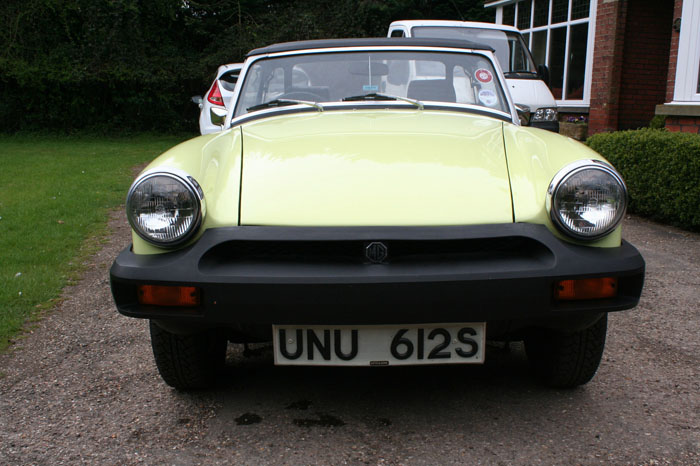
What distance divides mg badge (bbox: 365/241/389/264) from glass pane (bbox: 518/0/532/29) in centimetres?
1370

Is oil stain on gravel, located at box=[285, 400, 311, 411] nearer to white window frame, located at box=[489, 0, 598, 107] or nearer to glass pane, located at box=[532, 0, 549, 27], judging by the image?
white window frame, located at box=[489, 0, 598, 107]

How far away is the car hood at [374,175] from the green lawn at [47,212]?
194 cm

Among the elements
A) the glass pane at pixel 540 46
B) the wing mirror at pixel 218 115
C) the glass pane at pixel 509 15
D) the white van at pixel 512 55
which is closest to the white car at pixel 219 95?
the white van at pixel 512 55

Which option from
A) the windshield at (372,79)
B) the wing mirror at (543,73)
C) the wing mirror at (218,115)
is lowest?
the wing mirror at (543,73)

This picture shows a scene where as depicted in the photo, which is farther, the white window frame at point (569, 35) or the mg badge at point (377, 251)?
the white window frame at point (569, 35)

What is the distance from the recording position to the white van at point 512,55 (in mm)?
8906

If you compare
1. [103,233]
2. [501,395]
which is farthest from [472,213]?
[103,233]

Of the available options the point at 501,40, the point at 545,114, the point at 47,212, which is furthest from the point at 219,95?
the point at 545,114

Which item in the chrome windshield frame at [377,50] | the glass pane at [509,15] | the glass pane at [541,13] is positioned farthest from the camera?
the glass pane at [509,15]

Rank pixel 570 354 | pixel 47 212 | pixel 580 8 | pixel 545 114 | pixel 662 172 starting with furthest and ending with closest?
pixel 580 8 → pixel 545 114 → pixel 47 212 → pixel 662 172 → pixel 570 354

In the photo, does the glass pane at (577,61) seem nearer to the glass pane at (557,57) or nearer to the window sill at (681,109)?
the glass pane at (557,57)

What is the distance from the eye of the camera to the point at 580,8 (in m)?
12.3

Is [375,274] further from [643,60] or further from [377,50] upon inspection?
[643,60]

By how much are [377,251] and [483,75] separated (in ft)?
5.63
